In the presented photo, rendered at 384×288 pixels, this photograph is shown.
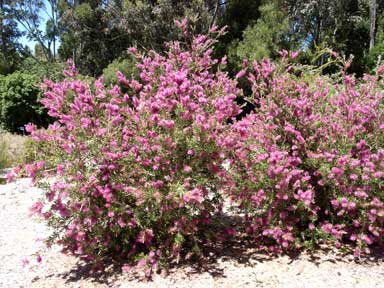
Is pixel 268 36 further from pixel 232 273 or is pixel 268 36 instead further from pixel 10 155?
pixel 232 273

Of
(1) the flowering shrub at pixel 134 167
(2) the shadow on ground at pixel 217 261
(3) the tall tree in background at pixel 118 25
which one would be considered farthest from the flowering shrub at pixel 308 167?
(3) the tall tree in background at pixel 118 25

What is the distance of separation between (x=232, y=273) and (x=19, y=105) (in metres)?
15.8

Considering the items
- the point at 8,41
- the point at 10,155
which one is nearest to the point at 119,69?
the point at 10,155

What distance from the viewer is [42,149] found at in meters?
3.37

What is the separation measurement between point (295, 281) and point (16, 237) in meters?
3.08

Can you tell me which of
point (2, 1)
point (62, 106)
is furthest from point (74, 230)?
point (2, 1)

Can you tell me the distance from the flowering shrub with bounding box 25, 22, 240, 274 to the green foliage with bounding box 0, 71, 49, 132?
14407 millimetres

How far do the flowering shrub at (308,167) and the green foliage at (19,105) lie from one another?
1482cm

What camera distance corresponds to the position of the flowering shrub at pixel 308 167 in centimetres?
321

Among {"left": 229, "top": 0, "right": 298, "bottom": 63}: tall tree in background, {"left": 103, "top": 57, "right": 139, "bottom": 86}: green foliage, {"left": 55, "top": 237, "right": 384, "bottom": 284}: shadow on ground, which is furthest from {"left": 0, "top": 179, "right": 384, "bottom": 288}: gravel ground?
{"left": 103, "top": 57, "right": 139, "bottom": 86}: green foliage

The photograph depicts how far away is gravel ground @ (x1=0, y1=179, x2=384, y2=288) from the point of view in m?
3.03

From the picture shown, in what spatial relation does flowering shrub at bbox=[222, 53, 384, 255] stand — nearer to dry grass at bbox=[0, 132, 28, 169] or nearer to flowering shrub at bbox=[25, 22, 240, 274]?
flowering shrub at bbox=[25, 22, 240, 274]

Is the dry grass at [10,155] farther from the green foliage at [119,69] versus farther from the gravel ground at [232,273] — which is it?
the green foliage at [119,69]

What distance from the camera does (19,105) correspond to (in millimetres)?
16844
